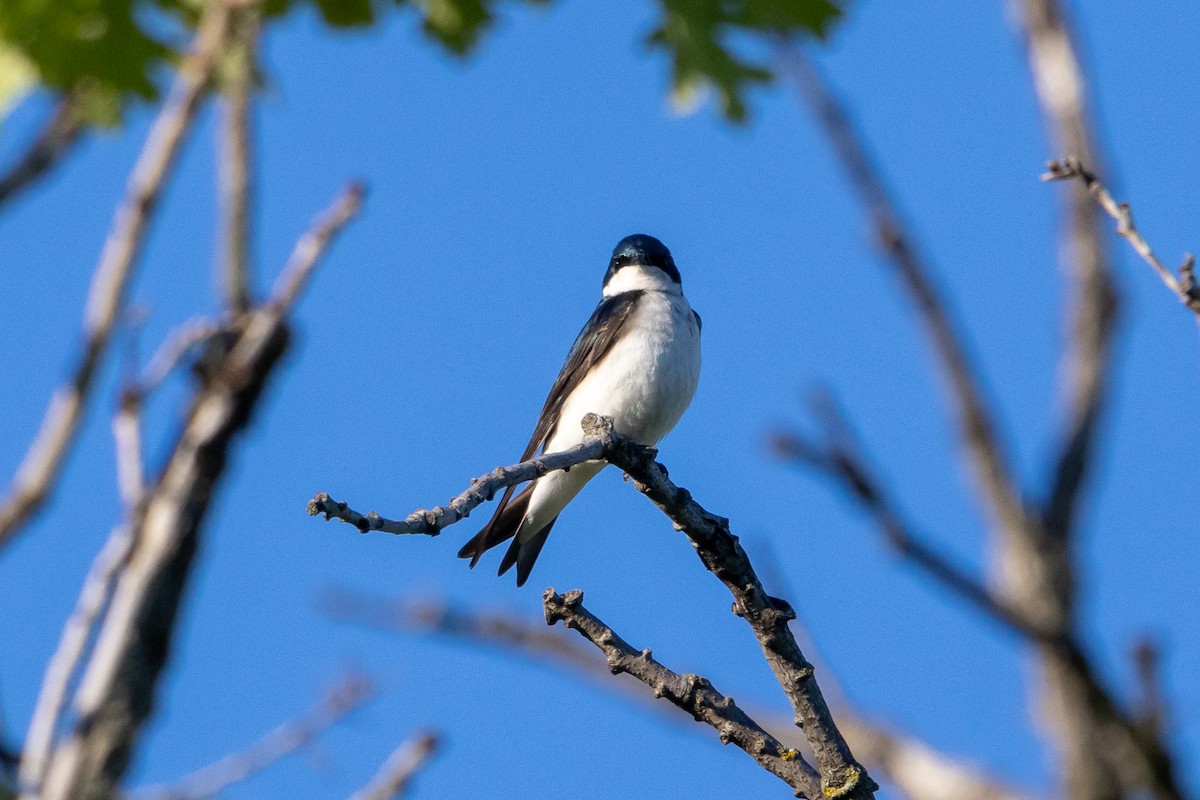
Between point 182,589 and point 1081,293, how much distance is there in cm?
957

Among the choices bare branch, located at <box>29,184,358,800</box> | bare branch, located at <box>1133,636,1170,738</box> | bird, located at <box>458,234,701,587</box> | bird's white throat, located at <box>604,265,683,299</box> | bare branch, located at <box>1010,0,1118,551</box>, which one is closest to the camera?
bare branch, located at <box>1133,636,1170,738</box>

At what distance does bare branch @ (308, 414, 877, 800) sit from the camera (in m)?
3.05

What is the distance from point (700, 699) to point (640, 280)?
14.3ft

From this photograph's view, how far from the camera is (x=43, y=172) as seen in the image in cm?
554

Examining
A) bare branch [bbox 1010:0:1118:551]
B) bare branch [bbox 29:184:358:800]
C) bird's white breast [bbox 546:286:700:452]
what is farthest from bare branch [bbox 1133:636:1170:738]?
bare branch [bbox 1010:0:1118:551]

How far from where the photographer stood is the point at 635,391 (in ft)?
20.6

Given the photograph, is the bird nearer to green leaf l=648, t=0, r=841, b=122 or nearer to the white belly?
the white belly

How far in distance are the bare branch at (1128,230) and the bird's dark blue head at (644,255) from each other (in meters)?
4.24

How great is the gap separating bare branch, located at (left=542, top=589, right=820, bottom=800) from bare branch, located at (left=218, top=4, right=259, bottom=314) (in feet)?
7.94

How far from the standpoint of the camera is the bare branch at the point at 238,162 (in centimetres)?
549

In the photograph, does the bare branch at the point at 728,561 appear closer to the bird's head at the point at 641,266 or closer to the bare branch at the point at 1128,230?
the bare branch at the point at 1128,230

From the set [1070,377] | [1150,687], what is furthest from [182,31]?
[1070,377]

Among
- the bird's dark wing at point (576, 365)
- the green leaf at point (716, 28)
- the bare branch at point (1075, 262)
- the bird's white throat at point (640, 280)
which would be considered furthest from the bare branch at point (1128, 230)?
the bare branch at point (1075, 262)

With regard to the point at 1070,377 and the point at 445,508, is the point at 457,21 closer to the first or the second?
the point at 445,508
